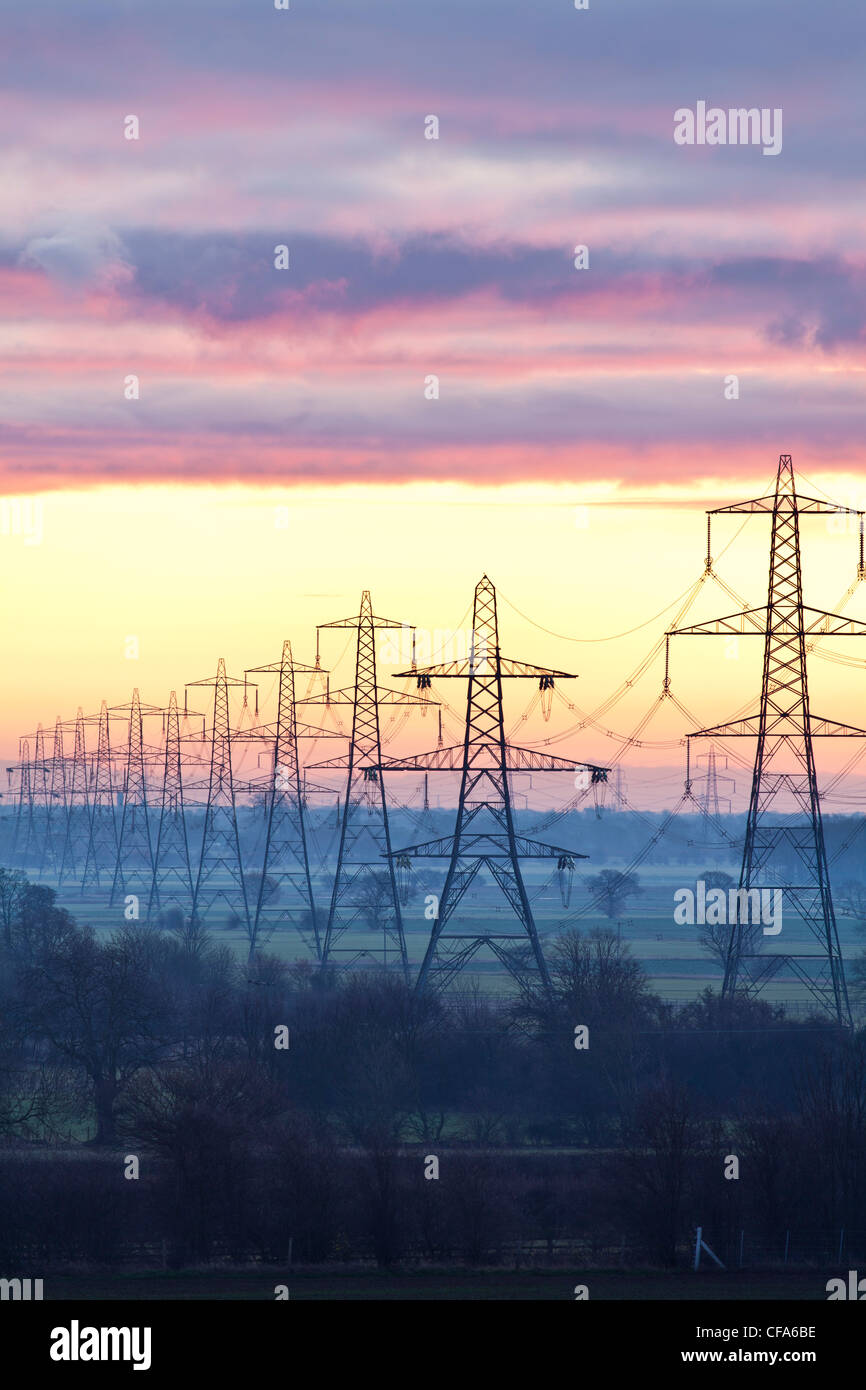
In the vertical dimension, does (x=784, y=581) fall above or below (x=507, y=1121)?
above

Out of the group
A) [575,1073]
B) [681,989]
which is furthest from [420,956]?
[575,1073]
